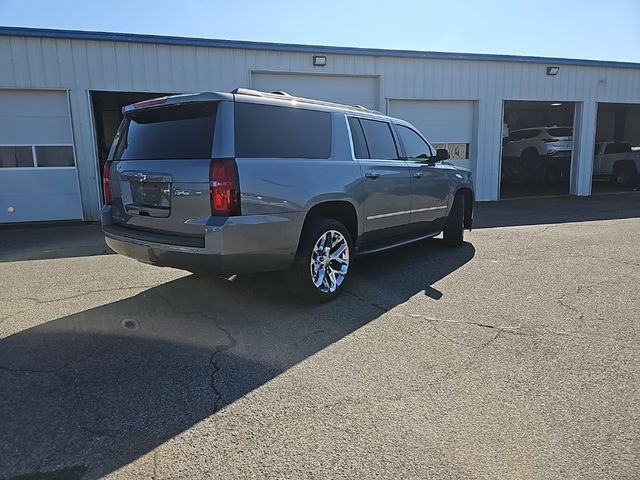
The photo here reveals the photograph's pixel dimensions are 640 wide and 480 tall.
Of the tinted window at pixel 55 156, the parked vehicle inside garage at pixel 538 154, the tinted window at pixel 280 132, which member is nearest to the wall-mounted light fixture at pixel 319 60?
the tinted window at pixel 55 156

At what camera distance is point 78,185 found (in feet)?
34.8

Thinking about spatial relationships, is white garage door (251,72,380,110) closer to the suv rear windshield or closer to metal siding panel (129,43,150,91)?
metal siding panel (129,43,150,91)

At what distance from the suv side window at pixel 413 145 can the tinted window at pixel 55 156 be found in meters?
8.08

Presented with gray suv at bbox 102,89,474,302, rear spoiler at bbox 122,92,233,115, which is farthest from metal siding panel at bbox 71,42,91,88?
rear spoiler at bbox 122,92,233,115

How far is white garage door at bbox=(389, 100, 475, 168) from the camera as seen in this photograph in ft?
42.6

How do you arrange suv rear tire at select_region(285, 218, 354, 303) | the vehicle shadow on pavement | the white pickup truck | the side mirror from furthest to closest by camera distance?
the white pickup truck < the side mirror < suv rear tire at select_region(285, 218, 354, 303) < the vehicle shadow on pavement

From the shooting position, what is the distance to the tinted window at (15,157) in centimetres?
1020

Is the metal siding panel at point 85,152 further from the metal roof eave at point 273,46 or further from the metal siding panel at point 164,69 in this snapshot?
the metal siding panel at point 164,69

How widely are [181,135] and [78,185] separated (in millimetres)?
7911

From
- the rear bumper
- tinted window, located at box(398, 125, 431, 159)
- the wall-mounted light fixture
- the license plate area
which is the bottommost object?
the rear bumper

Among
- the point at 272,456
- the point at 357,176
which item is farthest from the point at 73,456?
the point at 357,176

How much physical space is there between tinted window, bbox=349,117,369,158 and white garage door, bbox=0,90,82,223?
8008 mm

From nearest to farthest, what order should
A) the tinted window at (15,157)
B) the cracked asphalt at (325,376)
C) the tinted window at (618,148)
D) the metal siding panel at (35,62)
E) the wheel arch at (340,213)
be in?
the cracked asphalt at (325,376) → the wheel arch at (340,213) → the metal siding panel at (35,62) → the tinted window at (15,157) → the tinted window at (618,148)

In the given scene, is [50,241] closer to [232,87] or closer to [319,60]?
[232,87]
